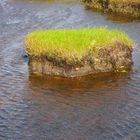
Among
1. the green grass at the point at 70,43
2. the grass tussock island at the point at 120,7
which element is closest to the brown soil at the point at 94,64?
the green grass at the point at 70,43

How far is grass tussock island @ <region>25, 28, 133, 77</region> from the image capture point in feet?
62.7

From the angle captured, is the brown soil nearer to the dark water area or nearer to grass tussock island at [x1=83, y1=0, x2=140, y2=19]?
the dark water area

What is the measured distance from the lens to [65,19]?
29859 mm

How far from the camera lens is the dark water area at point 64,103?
14.6m

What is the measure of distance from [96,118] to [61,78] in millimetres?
4091

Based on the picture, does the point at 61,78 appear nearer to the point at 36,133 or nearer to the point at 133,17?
the point at 36,133

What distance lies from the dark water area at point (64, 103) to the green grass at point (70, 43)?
976 millimetres

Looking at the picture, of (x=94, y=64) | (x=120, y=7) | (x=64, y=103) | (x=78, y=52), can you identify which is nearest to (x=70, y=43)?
(x=78, y=52)

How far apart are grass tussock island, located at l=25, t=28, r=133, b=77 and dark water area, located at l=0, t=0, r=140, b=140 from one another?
1.37 feet

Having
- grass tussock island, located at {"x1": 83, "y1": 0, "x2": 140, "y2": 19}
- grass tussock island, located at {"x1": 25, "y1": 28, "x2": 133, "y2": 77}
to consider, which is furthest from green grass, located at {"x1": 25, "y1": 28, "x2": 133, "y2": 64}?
grass tussock island, located at {"x1": 83, "y1": 0, "x2": 140, "y2": 19}

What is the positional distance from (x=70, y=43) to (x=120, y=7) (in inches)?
507

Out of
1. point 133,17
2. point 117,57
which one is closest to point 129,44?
point 117,57

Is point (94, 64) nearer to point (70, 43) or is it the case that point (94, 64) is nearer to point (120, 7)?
point (70, 43)

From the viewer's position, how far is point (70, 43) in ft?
62.9
